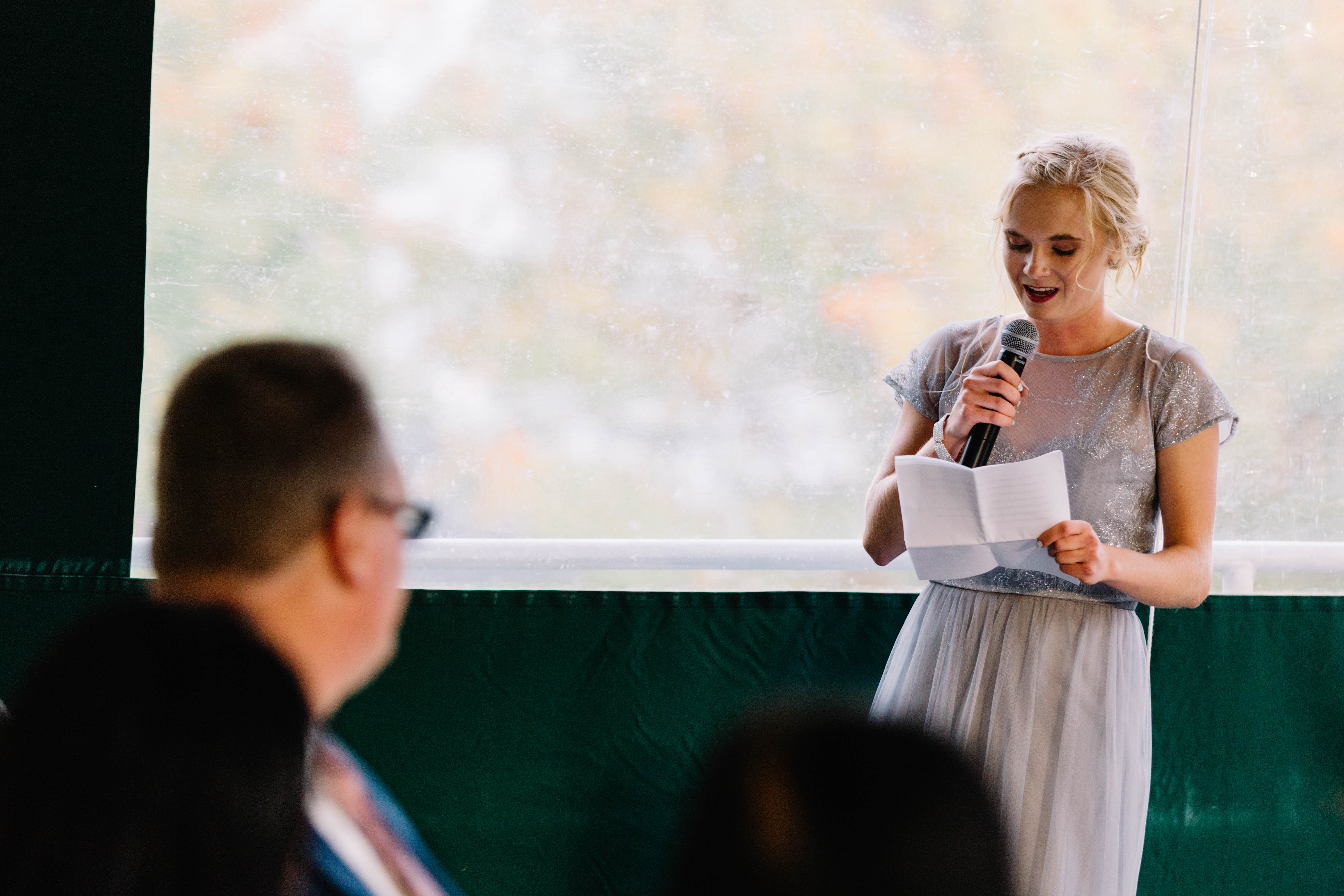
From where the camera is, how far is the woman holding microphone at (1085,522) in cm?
177

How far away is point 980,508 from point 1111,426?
1.04 feet

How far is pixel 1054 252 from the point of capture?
5.84ft

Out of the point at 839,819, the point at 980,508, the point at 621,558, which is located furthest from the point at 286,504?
the point at 621,558

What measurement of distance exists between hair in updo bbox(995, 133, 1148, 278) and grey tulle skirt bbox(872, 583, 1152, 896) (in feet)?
1.92

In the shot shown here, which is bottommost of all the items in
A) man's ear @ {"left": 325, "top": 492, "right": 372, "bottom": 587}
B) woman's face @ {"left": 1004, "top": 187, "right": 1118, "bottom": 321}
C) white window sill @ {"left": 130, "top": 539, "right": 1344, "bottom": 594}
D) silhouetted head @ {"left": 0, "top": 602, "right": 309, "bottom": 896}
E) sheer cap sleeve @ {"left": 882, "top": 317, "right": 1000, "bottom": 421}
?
white window sill @ {"left": 130, "top": 539, "right": 1344, "bottom": 594}

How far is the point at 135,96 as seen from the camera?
7.26 feet

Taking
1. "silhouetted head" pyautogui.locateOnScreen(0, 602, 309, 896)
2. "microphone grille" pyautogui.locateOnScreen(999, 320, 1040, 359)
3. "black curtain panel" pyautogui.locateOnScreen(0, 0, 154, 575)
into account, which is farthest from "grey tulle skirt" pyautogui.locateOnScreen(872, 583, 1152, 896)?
"black curtain panel" pyautogui.locateOnScreen(0, 0, 154, 575)

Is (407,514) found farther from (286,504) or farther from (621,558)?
(621,558)

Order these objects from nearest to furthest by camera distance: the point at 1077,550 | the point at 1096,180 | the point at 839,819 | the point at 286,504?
the point at 839,819, the point at 286,504, the point at 1077,550, the point at 1096,180

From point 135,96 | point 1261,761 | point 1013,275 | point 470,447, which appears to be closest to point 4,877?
point 1013,275

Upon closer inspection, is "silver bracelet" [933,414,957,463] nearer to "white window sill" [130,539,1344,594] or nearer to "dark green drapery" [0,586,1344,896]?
"white window sill" [130,539,1344,594]

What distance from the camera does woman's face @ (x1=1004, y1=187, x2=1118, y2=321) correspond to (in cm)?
176

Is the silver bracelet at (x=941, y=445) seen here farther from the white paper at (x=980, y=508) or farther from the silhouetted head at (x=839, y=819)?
the silhouetted head at (x=839, y=819)

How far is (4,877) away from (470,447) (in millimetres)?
1887
